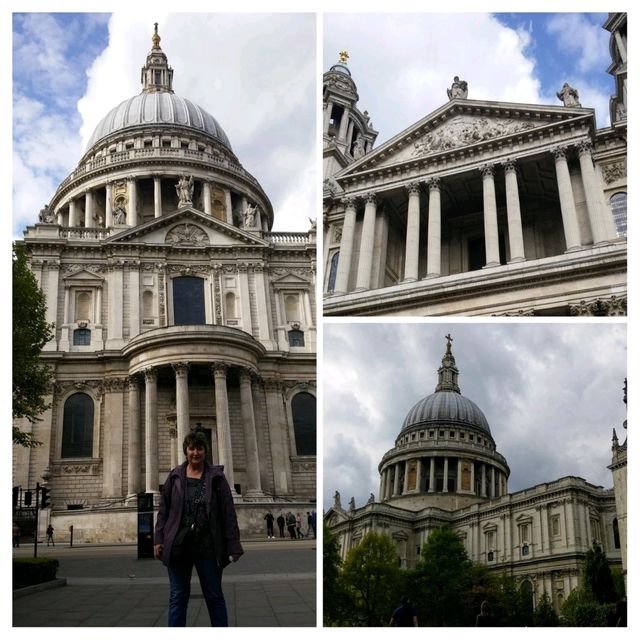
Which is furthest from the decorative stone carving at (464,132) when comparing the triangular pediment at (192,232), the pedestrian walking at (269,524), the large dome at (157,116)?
A: the large dome at (157,116)

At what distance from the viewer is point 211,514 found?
862 cm

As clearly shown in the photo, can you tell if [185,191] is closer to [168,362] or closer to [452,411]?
[168,362]

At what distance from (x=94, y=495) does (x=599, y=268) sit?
1101 inches

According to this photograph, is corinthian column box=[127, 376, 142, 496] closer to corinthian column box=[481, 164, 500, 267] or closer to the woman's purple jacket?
corinthian column box=[481, 164, 500, 267]

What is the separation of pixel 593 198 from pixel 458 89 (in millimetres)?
8404

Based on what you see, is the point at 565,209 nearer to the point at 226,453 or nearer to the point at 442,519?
the point at 442,519

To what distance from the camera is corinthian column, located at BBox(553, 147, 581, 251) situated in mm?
30219

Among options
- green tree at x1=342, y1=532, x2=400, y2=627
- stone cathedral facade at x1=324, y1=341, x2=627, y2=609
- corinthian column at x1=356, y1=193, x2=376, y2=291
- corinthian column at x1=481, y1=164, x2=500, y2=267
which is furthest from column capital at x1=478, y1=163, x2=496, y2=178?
green tree at x1=342, y1=532, x2=400, y2=627

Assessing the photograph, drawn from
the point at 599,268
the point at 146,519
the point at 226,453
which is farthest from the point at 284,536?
the point at 599,268

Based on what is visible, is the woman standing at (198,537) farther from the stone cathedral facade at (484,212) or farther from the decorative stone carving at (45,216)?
the decorative stone carving at (45,216)

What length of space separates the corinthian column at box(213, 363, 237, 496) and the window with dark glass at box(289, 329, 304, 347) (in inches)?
277

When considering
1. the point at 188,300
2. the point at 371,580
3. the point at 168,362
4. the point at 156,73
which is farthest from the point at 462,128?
the point at 156,73

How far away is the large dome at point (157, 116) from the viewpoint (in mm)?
69250

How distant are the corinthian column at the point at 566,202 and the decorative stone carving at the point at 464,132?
2067mm
